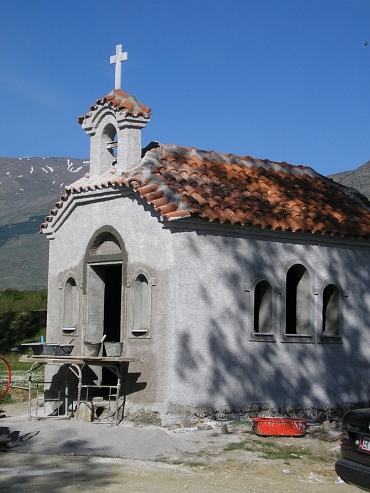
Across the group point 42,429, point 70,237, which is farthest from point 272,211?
point 42,429

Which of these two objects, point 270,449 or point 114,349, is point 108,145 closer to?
point 114,349

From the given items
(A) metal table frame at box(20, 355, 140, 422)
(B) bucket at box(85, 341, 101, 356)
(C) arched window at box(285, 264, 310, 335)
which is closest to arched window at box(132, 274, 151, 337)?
(A) metal table frame at box(20, 355, 140, 422)

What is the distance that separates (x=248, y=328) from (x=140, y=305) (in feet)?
6.42

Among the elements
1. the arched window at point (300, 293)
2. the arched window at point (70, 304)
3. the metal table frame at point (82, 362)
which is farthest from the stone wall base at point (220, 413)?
the arched window at point (70, 304)

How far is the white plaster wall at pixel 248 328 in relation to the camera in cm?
1523

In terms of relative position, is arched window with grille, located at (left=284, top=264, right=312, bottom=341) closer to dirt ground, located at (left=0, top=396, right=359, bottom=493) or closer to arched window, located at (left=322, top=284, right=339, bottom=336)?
arched window, located at (left=322, top=284, right=339, bottom=336)

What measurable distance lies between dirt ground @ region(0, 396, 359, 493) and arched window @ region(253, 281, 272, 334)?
74.9 inches

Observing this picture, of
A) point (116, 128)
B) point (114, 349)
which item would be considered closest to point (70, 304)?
point (114, 349)

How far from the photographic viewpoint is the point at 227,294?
1571cm

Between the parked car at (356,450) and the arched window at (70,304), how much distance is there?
877 centimetres

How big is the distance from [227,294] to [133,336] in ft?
5.99

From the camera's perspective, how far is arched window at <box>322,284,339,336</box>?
17297 millimetres

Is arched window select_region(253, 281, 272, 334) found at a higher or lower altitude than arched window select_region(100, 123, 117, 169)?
lower

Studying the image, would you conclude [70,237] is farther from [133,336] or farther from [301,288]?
[301,288]
